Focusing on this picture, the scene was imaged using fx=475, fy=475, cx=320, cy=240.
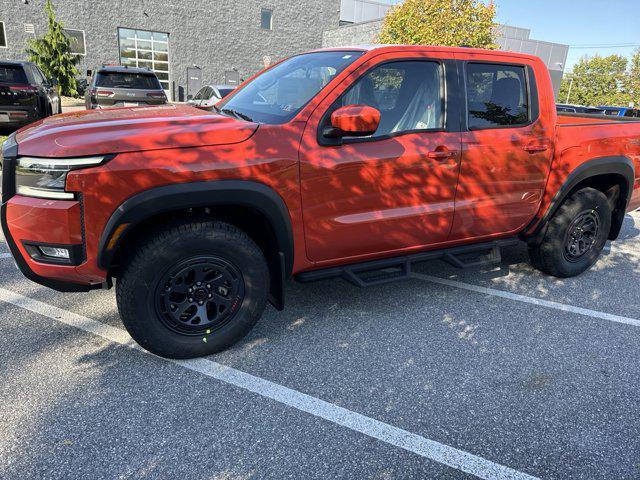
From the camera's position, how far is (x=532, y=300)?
4.05 m

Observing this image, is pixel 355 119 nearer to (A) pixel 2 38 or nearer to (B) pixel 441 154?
(B) pixel 441 154

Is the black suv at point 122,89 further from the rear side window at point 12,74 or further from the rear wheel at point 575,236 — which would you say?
the rear wheel at point 575,236

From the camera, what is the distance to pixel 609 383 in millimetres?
2910

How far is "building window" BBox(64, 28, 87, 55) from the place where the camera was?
81.7 ft

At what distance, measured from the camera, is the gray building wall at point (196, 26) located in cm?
2411

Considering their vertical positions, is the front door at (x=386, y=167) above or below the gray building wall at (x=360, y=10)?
below

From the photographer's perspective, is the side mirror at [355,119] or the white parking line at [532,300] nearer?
the side mirror at [355,119]

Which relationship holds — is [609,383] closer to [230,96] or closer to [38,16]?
[230,96]

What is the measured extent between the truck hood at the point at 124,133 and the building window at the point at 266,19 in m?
29.7

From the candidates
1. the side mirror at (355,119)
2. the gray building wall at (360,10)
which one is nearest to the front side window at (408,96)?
the side mirror at (355,119)

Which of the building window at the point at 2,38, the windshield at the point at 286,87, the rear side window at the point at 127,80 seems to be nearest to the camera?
the windshield at the point at 286,87

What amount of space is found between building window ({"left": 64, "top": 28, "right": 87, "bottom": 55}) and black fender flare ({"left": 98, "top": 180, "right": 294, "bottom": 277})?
27.0m

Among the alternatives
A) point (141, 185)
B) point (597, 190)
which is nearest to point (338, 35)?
point (597, 190)

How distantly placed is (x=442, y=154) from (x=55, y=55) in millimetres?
25340
